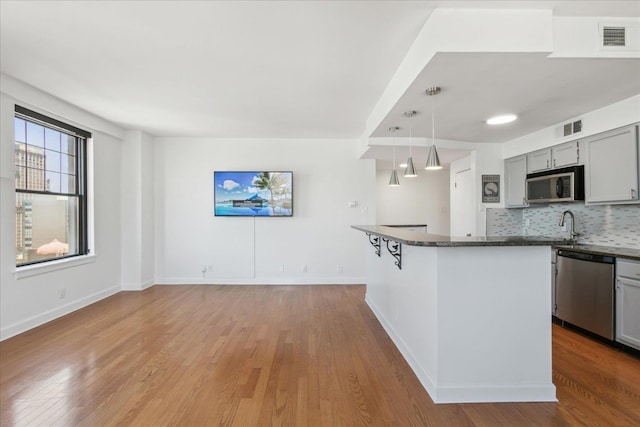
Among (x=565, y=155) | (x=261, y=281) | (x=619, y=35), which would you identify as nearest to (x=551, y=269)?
(x=565, y=155)

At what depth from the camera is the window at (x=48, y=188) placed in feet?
11.4


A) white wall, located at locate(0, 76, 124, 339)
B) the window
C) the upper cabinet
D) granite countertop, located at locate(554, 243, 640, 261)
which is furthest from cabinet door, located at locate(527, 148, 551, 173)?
the window

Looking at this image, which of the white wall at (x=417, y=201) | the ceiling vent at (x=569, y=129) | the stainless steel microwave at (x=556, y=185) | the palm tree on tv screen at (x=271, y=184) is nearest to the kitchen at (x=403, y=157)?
the ceiling vent at (x=569, y=129)

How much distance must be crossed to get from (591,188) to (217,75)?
4.03 metres

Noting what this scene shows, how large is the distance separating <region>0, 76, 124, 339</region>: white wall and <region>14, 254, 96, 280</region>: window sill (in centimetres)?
1

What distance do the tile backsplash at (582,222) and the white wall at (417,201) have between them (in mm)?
3098

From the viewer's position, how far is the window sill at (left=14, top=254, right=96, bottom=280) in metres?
3.36

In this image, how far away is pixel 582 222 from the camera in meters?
3.83

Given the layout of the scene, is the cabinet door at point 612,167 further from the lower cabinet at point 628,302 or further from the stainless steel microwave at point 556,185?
the lower cabinet at point 628,302

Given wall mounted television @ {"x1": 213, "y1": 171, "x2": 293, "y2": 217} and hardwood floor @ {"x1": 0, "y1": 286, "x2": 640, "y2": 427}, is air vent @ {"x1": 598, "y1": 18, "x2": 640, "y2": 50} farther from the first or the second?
wall mounted television @ {"x1": 213, "y1": 171, "x2": 293, "y2": 217}

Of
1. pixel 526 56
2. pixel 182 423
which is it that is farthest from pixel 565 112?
pixel 182 423

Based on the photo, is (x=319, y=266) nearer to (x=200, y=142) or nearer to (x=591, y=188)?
(x=200, y=142)

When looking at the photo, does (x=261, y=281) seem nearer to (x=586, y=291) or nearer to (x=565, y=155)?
(x=586, y=291)

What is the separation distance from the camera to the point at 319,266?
18.3 feet
